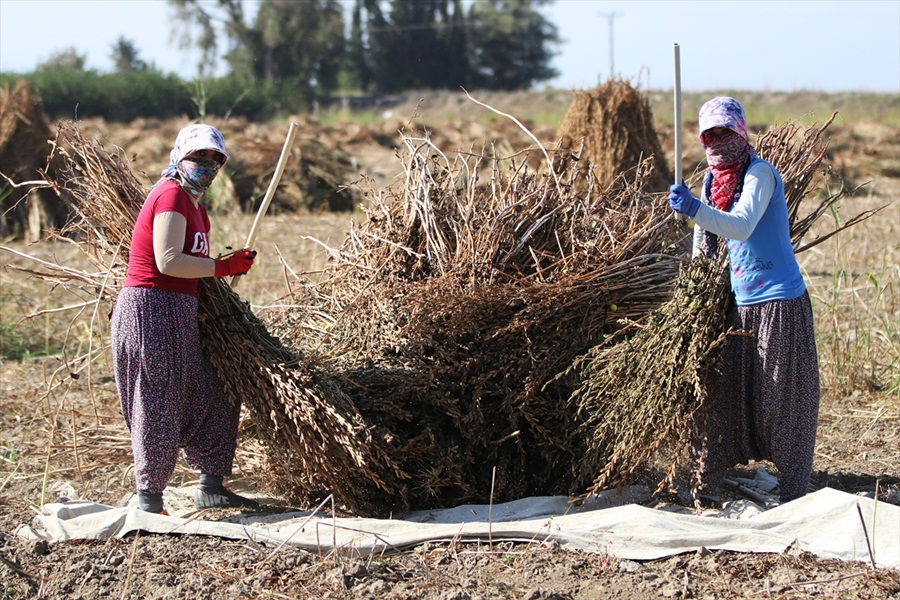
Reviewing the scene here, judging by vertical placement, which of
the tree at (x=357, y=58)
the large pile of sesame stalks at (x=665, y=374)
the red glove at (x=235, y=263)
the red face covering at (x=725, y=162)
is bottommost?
the large pile of sesame stalks at (x=665, y=374)

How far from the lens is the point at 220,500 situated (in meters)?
4.04

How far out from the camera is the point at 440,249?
14.1 ft

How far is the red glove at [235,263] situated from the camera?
3.69 m

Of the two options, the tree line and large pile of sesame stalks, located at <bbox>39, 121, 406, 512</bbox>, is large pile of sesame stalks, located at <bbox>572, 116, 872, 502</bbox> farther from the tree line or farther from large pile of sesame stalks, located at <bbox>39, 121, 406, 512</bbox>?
the tree line

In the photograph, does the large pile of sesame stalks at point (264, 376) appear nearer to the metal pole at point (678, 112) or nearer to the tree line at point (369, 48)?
the metal pole at point (678, 112)

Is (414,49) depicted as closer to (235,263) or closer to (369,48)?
(369,48)

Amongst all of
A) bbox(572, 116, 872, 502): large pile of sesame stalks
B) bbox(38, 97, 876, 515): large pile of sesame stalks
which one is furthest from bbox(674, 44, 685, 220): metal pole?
A: bbox(38, 97, 876, 515): large pile of sesame stalks

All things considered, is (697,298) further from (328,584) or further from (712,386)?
(328,584)

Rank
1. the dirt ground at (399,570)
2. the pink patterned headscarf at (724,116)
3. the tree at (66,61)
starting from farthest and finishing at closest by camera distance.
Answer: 1. the tree at (66,61)
2. the pink patterned headscarf at (724,116)
3. the dirt ground at (399,570)

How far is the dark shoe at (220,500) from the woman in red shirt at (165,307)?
0.69 ft

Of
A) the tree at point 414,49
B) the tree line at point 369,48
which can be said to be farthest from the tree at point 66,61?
the tree at point 414,49

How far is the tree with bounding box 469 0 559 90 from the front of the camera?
50.4 m

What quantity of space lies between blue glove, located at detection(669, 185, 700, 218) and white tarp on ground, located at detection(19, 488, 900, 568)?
1.05 metres

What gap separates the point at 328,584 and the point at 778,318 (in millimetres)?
1771
